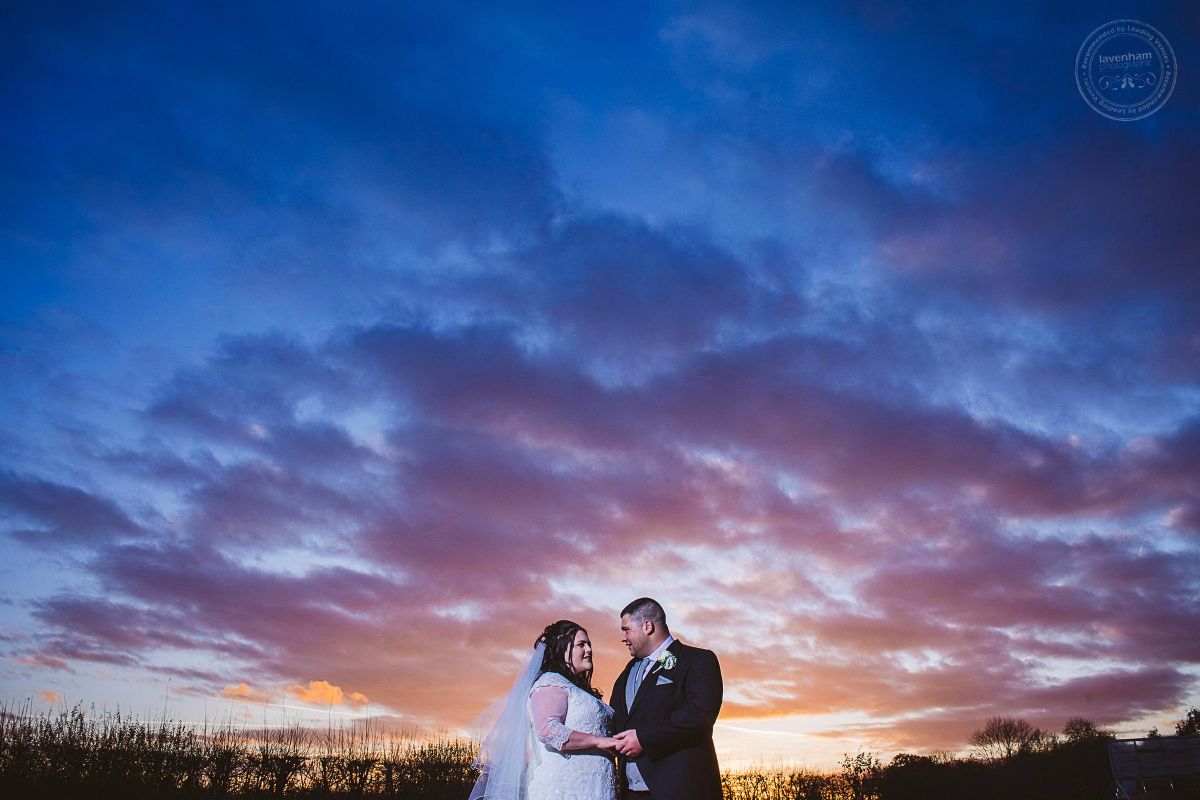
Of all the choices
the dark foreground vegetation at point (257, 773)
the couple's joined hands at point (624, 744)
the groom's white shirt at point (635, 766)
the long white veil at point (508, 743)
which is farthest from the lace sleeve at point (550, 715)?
the dark foreground vegetation at point (257, 773)

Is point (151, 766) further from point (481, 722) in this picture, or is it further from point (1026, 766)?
point (1026, 766)

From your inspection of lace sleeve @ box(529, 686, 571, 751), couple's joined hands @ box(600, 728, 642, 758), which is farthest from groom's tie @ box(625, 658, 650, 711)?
lace sleeve @ box(529, 686, 571, 751)

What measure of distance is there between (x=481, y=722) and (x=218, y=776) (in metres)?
13.6

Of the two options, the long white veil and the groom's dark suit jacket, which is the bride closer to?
the long white veil

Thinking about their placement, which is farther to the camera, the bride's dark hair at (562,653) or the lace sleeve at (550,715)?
the bride's dark hair at (562,653)

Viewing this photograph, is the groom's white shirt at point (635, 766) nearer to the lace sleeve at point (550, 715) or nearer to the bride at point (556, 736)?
the bride at point (556, 736)

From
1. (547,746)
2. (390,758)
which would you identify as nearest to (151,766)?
(390,758)

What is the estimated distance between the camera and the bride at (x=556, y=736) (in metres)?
5.99

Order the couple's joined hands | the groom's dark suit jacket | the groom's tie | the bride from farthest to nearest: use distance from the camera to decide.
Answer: the groom's tie → the bride → the couple's joined hands → the groom's dark suit jacket

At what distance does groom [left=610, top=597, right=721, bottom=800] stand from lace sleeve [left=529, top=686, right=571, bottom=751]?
45 cm

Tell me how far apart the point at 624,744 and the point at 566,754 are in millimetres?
512

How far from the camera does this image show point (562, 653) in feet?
21.1

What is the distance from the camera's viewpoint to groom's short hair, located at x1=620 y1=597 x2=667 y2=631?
6.30m

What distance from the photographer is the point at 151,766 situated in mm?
17469
